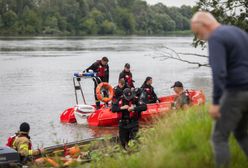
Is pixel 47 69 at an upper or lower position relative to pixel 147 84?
lower

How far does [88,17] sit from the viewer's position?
118 meters

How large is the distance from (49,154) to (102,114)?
5990 mm

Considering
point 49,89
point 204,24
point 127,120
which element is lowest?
point 49,89

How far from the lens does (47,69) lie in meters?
39.8

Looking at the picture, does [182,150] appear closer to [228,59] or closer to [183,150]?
[183,150]

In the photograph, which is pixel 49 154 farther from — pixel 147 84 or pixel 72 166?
pixel 147 84

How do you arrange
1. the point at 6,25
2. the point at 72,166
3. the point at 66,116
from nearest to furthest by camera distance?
1. the point at 72,166
2. the point at 66,116
3. the point at 6,25

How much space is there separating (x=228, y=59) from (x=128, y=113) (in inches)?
222

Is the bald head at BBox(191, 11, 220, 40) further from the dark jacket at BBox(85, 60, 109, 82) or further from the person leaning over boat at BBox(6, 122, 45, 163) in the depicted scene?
the dark jacket at BBox(85, 60, 109, 82)

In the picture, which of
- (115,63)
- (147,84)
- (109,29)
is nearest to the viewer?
(147,84)

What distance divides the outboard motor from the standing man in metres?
4.44

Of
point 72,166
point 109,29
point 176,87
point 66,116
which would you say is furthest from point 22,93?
point 109,29

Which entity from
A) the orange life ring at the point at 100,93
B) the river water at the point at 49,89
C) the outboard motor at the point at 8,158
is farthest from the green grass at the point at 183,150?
the orange life ring at the point at 100,93

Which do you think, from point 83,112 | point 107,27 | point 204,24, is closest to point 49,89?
point 83,112
